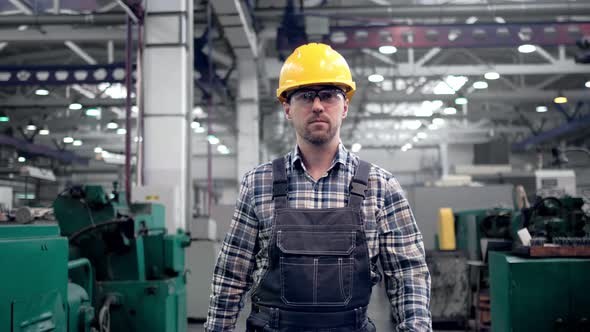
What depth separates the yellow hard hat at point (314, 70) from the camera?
2.25 m

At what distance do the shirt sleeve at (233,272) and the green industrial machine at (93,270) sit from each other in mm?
932

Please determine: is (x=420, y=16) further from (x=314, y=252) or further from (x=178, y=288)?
(x=314, y=252)

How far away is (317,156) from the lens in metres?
2.24

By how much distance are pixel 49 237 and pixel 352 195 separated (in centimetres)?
169

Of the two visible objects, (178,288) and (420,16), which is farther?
(420,16)

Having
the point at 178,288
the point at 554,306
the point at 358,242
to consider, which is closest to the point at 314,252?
the point at 358,242

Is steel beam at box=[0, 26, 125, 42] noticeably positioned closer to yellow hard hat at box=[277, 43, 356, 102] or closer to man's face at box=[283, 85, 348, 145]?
yellow hard hat at box=[277, 43, 356, 102]

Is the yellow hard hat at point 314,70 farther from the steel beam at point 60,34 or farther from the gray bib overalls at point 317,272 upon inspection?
the steel beam at point 60,34

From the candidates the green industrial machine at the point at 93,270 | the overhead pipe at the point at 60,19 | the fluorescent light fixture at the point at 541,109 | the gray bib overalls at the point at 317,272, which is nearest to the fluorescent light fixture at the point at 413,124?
the fluorescent light fixture at the point at 541,109

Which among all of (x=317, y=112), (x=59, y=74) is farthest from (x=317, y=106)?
(x=59, y=74)

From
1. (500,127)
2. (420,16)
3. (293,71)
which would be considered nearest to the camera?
(293,71)

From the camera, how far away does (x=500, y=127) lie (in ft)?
69.7

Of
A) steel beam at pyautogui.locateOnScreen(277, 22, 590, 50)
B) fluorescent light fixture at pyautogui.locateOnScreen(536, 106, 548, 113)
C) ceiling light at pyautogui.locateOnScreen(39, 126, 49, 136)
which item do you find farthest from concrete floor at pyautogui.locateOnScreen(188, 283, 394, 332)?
ceiling light at pyautogui.locateOnScreen(39, 126, 49, 136)

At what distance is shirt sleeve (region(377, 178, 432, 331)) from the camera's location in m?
2.03
